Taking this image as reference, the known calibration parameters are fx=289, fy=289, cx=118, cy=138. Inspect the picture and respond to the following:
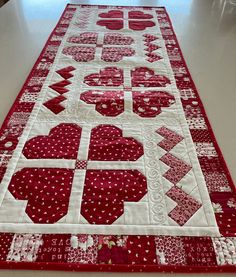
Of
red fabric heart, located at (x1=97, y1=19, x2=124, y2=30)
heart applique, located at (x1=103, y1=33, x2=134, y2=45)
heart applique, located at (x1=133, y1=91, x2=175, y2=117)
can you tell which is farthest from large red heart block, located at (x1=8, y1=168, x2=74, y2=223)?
red fabric heart, located at (x1=97, y1=19, x2=124, y2=30)

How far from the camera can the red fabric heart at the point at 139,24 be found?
8.48 feet

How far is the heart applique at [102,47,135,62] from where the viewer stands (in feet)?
6.88

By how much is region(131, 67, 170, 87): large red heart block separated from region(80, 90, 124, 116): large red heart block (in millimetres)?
175

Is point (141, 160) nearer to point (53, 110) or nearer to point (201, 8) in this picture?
point (53, 110)

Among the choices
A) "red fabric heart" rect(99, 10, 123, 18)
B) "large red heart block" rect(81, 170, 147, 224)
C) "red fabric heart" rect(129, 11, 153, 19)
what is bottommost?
"large red heart block" rect(81, 170, 147, 224)

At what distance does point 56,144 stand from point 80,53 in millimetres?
1040

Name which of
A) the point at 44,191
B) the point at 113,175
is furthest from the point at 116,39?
the point at 44,191

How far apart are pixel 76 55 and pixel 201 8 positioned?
180cm

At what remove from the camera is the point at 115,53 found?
217cm

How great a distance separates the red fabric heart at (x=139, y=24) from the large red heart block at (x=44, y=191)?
5.88 ft

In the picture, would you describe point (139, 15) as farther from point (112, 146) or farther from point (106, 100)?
point (112, 146)

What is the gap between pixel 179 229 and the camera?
1.04m

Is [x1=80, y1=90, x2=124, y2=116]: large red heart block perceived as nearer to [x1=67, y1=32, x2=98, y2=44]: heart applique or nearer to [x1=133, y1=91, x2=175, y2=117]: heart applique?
[x1=133, y1=91, x2=175, y2=117]: heart applique

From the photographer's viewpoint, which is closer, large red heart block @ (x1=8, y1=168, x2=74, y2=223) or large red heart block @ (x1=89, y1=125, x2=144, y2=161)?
large red heart block @ (x1=8, y1=168, x2=74, y2=223)
